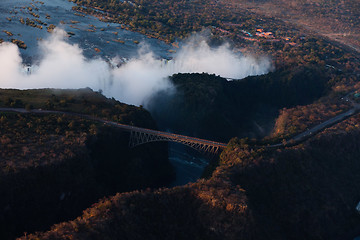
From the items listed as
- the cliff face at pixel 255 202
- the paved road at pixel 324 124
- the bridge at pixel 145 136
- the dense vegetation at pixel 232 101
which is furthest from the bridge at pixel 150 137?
the dense vegetation at pixel 232 101

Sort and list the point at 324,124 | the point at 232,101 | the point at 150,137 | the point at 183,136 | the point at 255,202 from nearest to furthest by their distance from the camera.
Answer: the point at 255,202
the point at 183,136
the point at 150,137
the point at 324,124
the point at 232,101

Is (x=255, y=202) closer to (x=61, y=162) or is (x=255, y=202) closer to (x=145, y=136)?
(x=145, y=136)

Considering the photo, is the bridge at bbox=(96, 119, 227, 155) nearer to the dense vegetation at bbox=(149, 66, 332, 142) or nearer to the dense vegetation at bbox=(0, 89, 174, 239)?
the dense vegetation at bbox=(0, 89, 174, 239)

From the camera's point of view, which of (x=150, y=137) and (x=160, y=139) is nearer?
(x=160, y=139)

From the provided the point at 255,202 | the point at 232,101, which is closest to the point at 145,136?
the point at 255,202

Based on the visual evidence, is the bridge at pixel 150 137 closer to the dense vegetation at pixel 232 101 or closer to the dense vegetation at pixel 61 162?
the dense vegetation at pixel 61 162

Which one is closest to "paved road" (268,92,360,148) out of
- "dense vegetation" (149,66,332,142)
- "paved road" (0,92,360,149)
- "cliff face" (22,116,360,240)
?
"paved road" (0,92,360,149)
